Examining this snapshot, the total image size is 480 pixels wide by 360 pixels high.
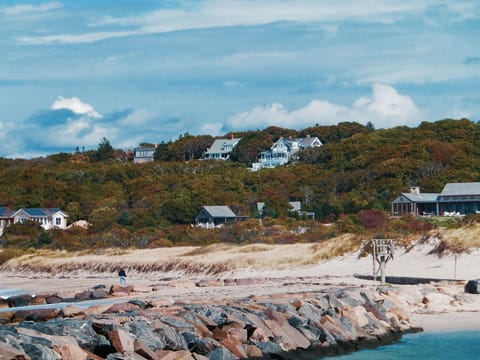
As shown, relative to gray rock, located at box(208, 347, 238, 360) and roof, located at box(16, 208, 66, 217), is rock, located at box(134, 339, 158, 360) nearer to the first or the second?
gray rock, located at box(208, 347, 238, 360)

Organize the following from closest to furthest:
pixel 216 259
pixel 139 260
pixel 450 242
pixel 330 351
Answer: pixel 330 351 < pixel 450 242 < pixel 216 259 < pixel 139 260

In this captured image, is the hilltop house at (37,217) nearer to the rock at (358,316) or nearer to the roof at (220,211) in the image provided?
the roof at (220,211)

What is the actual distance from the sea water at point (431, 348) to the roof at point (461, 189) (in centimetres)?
3775

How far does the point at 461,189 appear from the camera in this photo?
56.8m

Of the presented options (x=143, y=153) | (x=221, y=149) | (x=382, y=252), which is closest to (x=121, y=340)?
(x=382, y=252)

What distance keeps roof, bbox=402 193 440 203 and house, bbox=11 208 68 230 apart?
22082 mm

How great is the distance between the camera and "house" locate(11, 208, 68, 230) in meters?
62.5

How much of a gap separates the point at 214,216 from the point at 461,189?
14.5m

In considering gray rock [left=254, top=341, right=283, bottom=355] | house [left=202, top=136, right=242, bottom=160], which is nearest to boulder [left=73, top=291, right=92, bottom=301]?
gray rock [left=254, top=341, right=283, bottom=355]

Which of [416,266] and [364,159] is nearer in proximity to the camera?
[416,266]

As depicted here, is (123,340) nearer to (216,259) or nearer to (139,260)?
(216,259)

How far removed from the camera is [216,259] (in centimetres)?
3722

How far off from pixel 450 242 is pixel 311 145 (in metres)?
64.2

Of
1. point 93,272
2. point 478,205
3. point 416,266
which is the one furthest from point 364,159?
point 416,266
